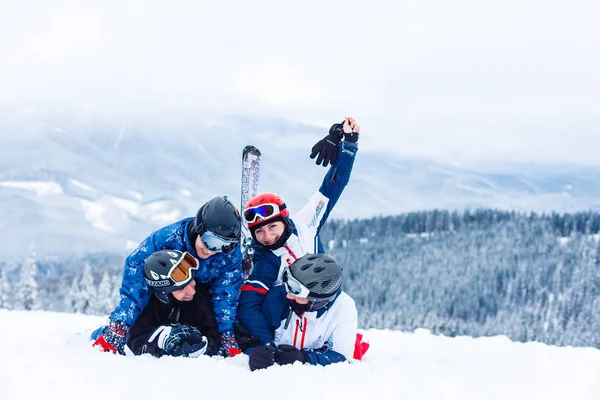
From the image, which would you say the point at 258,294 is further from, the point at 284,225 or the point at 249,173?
the point at 249,173

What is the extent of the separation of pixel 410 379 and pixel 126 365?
7.44ft

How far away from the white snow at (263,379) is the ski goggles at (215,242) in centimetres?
117

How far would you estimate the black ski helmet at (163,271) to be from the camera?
504 cm

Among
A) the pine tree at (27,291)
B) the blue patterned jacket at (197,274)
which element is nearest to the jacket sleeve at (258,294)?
the blue patterned jacket at (197,274)

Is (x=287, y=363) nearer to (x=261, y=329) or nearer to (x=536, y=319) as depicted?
(x=261, y=329)

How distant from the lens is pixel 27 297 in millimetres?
37219

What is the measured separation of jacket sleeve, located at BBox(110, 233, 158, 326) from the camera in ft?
16.7

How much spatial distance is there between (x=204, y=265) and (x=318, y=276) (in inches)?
55.7

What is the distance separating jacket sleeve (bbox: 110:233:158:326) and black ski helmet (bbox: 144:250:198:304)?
13 cm

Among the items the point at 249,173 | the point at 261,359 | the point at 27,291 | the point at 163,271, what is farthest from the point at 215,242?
the point at 27,291

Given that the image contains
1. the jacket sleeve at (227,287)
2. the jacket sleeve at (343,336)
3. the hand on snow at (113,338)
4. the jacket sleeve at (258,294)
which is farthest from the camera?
the jacket sleeve at (227,287)

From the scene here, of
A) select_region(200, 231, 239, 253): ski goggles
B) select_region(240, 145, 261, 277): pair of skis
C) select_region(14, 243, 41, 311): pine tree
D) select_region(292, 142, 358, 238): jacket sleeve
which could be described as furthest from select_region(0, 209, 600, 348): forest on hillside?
select_region(200, 231, 239, 253): ski goggles

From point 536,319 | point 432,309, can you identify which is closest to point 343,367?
point 432,309

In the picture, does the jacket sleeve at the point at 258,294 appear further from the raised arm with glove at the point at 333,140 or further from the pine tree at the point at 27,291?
the pine tree at the point at 27,291
